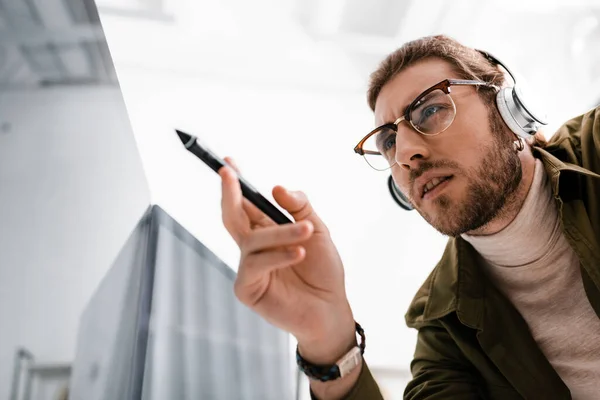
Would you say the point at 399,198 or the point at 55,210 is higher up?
the point at 399,198

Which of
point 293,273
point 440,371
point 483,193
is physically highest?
point 483,193

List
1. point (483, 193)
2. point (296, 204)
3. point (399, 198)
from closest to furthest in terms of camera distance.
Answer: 1. point (296, 204)
2. point (483, 193)
3. point (399, 198)

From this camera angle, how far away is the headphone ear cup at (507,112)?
3.51 feet

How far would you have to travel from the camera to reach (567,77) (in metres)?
1.87

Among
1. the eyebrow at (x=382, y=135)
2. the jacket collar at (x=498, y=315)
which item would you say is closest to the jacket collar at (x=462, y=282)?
the jacket collar at (x=498, y=315)

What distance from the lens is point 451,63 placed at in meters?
1.20

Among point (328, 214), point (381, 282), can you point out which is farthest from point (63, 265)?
point (381, 282)

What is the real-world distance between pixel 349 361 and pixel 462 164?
1.76ft

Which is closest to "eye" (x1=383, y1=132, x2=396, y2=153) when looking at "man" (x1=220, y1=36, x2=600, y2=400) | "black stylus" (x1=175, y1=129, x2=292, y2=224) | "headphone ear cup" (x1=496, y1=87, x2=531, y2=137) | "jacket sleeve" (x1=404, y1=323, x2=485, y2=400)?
"man" (x1=220, y1=36, x2=600, y2=400)

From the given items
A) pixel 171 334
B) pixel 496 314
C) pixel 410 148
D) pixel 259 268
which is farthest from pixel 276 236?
pixel 496 314

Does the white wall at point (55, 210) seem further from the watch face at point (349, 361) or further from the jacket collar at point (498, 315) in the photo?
the jacket collar at point (498, 315)

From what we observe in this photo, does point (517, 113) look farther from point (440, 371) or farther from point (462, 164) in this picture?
point (440, 371)

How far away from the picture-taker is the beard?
1.05 metres

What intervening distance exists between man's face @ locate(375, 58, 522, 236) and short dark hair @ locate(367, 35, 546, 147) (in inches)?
2.5
